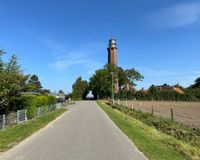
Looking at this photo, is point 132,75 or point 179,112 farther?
point 132,75

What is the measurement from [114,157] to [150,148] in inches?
93.2

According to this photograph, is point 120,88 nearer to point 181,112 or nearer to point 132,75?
point 132,75

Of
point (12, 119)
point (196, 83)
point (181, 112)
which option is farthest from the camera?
point (196, 83)

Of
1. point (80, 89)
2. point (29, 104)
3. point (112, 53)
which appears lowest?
point (29, 104)

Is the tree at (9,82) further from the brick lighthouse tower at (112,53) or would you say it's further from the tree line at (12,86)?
the brick lighthouse tower at (112,53)

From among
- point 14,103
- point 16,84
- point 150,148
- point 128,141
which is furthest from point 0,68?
point 150,148

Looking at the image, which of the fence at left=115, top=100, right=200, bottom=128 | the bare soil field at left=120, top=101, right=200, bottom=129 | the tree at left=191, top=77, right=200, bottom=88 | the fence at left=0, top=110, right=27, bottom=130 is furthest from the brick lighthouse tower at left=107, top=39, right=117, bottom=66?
the fence at left=0, top=110, right=27, bottom=130

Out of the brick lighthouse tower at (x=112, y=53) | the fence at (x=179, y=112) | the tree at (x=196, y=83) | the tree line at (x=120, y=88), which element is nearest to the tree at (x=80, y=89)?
the tree line at (x=120, y=88)

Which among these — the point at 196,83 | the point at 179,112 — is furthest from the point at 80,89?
the point at 179,112

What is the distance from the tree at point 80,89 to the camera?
131 meters

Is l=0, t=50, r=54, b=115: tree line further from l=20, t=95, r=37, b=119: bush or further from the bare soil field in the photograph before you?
the bare soil field

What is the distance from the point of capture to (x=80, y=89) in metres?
139

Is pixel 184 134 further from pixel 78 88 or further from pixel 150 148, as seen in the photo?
pixel 78 88

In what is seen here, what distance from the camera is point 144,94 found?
129m
